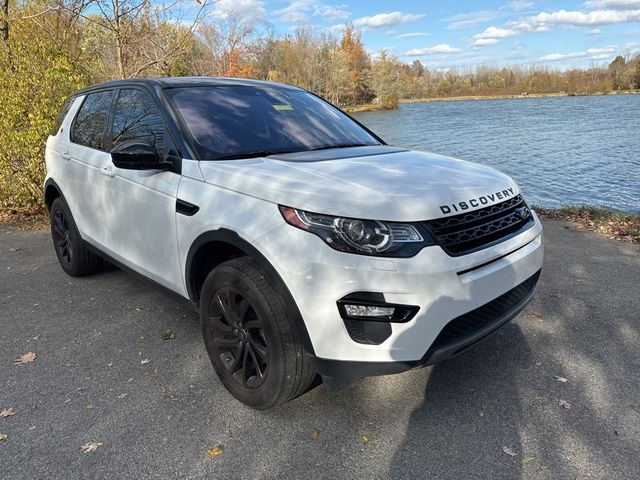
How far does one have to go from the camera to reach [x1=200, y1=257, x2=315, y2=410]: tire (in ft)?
7.81

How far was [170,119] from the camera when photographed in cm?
314

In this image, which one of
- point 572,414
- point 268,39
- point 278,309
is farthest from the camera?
A: point 268,39

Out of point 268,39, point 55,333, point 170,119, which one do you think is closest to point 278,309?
point 170,119

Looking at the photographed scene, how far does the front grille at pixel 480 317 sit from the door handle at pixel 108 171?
262 centimetres

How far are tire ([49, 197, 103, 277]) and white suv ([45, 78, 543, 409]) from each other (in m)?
1.09

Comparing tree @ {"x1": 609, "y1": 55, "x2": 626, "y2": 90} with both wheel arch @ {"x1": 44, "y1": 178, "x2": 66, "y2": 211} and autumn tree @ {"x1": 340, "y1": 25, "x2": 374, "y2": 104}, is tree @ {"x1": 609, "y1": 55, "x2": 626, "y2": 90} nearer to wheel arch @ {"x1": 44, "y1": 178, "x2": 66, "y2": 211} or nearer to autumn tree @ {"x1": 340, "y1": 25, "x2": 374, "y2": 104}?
autumn tree @ {"x1": 340, "y1": 25, "x2": 374, "y2": 104}

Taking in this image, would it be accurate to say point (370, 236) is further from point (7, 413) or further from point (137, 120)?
point (7, 413)

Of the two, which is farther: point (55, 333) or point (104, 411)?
point (55, 333)

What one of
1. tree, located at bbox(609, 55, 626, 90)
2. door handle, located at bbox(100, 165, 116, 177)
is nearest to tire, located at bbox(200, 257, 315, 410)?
door handle, located at bbox(100, 165, 116, 177)

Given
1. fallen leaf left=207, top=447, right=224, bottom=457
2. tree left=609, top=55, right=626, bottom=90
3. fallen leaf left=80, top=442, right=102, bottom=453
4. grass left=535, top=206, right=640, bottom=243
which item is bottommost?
grass left=535, top=206, right=640, bottom=243

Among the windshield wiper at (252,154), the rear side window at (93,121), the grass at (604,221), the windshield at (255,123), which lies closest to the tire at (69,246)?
the rear side window at (93,121)

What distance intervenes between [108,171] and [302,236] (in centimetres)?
212

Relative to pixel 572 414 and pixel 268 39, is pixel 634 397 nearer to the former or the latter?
pixel 572 414

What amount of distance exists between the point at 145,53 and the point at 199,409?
8.88 metres
